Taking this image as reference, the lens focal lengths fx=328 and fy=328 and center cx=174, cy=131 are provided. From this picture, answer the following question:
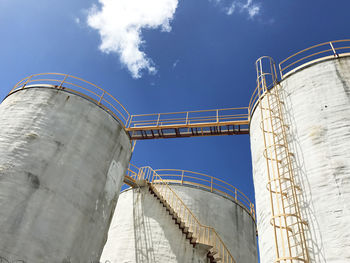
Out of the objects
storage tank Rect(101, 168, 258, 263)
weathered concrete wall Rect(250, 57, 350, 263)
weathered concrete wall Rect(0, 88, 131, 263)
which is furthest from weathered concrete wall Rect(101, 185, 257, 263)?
weathered concrete wall Rect(250, 57, 350, 263)

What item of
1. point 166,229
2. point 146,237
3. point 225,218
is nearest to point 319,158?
point 166,229

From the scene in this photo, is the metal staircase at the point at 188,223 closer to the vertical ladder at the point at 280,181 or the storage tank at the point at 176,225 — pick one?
the storage tank at the point at 176,225

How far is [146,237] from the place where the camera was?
16.6 metres

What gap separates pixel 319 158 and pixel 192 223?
10.0 m

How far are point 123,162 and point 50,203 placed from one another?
4.48 meters

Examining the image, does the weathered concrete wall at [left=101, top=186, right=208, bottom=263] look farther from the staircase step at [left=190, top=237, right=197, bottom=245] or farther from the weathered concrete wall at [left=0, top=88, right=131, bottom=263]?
the weathered concrete wall at [left=0, top=88, right=131, bottom=263]

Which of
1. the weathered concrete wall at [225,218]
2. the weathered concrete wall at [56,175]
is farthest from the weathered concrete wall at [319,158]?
the weathered concrete wall at [225,218]

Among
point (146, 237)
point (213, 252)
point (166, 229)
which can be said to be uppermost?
point (166, 229)

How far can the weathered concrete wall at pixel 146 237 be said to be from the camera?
52.3ft

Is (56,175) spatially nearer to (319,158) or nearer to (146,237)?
(146,237)

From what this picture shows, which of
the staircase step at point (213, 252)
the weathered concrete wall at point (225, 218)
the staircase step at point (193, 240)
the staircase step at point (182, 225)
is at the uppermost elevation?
the weathered concrete wall at point (225, 218)

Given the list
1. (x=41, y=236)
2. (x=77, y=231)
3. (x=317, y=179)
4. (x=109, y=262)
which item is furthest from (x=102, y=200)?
(x=317, y=179)

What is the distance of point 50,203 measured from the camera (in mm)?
10438

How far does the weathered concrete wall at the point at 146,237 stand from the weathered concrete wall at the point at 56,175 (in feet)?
13.4
